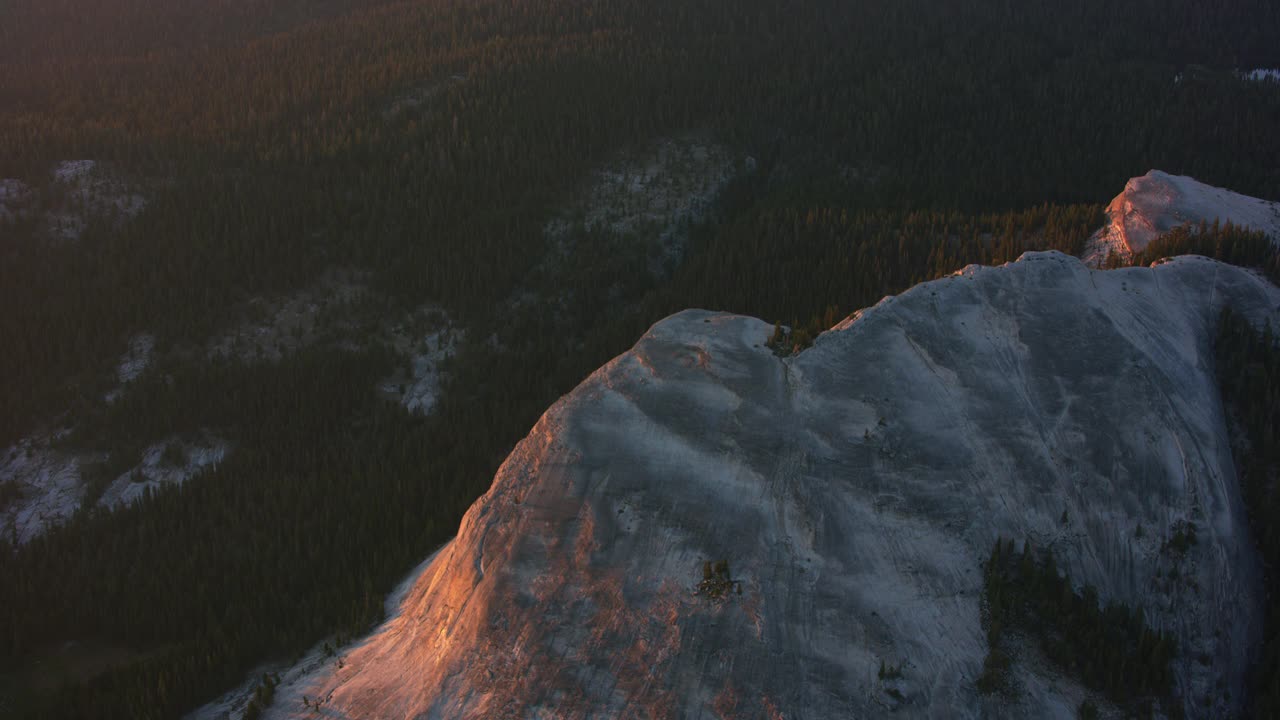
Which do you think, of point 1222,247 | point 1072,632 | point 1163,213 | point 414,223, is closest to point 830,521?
point 1072,632

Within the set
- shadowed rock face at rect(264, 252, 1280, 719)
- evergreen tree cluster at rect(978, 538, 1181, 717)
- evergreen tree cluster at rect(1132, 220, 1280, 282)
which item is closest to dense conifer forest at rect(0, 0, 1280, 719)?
evergreen tree cluster at rect(1132, 220, 1280, 282)

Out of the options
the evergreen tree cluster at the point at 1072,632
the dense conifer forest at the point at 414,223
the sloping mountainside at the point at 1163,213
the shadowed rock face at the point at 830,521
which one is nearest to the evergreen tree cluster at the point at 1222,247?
the dense conifer forest at the point at 414,223

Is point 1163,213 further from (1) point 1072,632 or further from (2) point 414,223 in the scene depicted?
(2) point 414,223

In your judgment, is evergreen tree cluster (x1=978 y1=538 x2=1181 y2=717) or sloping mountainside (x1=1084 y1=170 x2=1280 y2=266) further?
sloping mountainside (x1=1084 y1=170 x2=1280 y2=266)

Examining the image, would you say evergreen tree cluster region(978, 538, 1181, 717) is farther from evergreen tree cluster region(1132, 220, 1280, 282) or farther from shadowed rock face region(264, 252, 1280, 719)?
evergreen tree cluster region(1132, 220, 1280, 282)

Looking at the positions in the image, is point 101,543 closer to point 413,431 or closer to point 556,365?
point 413,431

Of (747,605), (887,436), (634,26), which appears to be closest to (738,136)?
(634,26)

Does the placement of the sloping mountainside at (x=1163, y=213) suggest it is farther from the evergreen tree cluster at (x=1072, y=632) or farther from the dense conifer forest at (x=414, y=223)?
the evergreen tree cluster at (x=1072, y=632)
